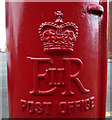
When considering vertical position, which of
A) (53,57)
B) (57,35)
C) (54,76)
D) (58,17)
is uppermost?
(58,17)

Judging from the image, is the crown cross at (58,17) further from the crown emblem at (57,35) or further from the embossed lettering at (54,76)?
the embossed lettering at (54,76)

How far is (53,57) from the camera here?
1142mm

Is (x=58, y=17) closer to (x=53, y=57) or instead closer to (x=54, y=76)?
(x=53, y=57)

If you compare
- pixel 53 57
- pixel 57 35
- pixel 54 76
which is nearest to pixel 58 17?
pixel 57 35

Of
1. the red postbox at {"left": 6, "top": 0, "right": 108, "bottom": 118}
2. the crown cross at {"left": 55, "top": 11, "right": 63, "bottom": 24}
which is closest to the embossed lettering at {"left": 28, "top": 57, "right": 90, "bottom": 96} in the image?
the red postbox at {"left": 6, "top": 0, "right": 108, "bottom": 118}

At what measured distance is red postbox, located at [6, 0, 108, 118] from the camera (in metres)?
1.12

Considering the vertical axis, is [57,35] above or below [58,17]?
below

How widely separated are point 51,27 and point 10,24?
32 cm

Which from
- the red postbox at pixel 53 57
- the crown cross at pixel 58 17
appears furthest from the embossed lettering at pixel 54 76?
the crown cross at pixel 58 17

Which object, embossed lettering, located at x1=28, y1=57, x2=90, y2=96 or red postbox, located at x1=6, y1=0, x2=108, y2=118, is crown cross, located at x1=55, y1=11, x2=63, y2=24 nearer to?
red postbox, located at x1=6, y1=0, x2=108, y2=118

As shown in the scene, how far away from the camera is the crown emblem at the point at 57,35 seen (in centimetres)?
111

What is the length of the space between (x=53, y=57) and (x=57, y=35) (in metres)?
0.14

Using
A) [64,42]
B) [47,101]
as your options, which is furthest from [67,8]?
[47,101]

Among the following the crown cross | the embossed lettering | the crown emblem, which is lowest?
the embossed lettering
